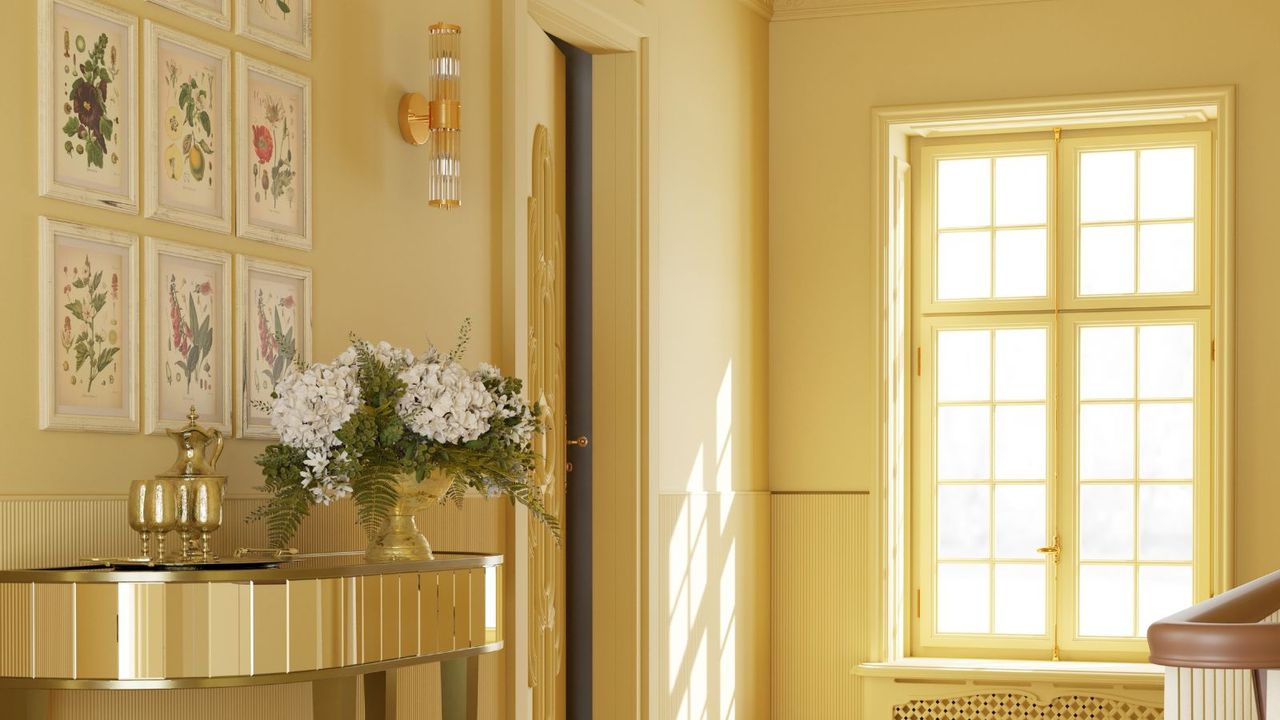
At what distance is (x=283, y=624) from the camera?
2.67 m

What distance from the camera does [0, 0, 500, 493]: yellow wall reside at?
2.79m

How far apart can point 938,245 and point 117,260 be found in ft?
14.4

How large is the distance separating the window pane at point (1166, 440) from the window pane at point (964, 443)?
0.64 metres

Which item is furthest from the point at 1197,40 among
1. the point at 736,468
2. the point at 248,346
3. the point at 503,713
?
the point at 248,346

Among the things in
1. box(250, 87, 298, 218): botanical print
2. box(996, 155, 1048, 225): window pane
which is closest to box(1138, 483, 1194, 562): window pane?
box(996, 155, 1048, 225): window pane

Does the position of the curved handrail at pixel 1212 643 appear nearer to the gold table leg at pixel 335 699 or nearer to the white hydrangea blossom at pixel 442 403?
the white hydrangea blossom at pixel 442 403

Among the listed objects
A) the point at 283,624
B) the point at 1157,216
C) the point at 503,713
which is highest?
the point at 1157,216

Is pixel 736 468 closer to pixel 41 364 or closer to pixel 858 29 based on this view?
pixel 858 29

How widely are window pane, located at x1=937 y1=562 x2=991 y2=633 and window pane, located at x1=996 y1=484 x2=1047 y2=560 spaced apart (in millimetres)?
133

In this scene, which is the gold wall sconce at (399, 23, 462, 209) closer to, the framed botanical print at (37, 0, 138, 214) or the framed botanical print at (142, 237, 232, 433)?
the framed botanical print at (142, 237, 232, 433)

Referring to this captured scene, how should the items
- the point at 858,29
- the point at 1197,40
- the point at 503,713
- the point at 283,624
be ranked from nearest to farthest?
1. the point at 283,624
2. the point at 503,713
3. the point at 1197,40
4. the point at 858,29

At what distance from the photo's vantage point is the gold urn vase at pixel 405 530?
3.19m

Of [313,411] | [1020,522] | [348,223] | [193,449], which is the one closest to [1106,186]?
[1020,522]

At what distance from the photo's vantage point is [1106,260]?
648 centimetres
